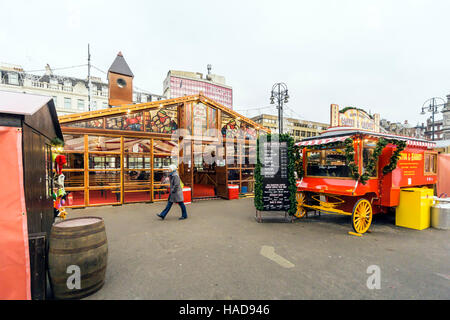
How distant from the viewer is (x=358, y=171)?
541 centimetres

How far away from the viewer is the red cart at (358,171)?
5422 mm

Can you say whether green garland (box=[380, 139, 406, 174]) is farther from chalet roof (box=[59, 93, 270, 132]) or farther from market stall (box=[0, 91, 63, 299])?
market stall (box=[0, 91, 63, 299])

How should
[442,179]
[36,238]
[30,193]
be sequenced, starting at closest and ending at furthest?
[36,238], [30,193], [442,179]

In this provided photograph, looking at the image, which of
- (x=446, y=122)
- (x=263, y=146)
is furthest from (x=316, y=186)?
(x=446, y=122)

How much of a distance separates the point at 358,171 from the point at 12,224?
6714mm

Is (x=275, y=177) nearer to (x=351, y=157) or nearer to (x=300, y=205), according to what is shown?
(x=300, y=205)

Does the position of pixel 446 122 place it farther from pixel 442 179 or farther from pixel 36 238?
pixel 36 238

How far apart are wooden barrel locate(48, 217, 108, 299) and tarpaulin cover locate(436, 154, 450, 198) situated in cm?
1222

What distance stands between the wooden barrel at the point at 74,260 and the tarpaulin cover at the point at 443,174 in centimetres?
1222

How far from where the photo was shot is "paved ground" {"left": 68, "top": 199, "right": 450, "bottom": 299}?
289 centimetres

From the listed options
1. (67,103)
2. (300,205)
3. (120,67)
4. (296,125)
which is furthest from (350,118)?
(296,125)

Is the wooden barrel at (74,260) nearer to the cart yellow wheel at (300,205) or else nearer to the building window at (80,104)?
the cart yellow wheel at (300,205)
